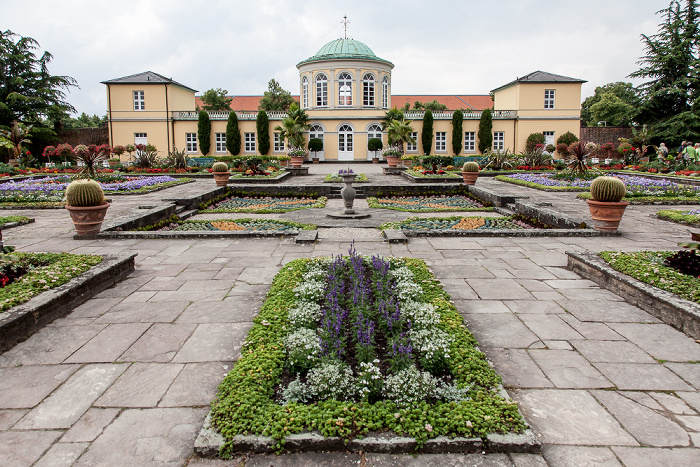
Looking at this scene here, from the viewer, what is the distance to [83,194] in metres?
7.25

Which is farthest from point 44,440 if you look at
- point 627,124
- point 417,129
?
point 627,124

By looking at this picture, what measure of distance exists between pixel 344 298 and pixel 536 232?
15.0 feet

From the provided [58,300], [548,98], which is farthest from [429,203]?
[548,98]

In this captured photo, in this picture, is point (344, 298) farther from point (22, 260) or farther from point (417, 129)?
point (417, 129)

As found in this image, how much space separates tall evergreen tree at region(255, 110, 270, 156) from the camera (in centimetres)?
3266

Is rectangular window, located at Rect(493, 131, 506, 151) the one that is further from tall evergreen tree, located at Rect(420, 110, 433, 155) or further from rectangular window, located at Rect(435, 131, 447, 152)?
tall evergreen tree, located at Rect(420, 110, 433, 155)

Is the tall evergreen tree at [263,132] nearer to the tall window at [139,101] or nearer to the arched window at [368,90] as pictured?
the arched window at [368,90]

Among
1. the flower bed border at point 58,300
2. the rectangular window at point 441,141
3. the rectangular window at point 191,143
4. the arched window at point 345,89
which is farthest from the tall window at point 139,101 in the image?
the flower bed border at point 58,300

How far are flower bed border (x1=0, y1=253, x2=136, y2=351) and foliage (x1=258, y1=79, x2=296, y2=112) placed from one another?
4171 cm

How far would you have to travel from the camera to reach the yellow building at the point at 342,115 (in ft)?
108

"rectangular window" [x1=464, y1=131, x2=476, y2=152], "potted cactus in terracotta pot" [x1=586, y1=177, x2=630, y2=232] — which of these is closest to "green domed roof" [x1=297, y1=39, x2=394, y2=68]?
"rectangular window" [x1=464, y1=131, x2=476, y2=152]

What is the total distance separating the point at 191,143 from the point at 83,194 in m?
28.2

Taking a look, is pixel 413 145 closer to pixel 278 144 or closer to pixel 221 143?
pixel 278 144

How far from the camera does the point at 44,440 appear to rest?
235 cm
